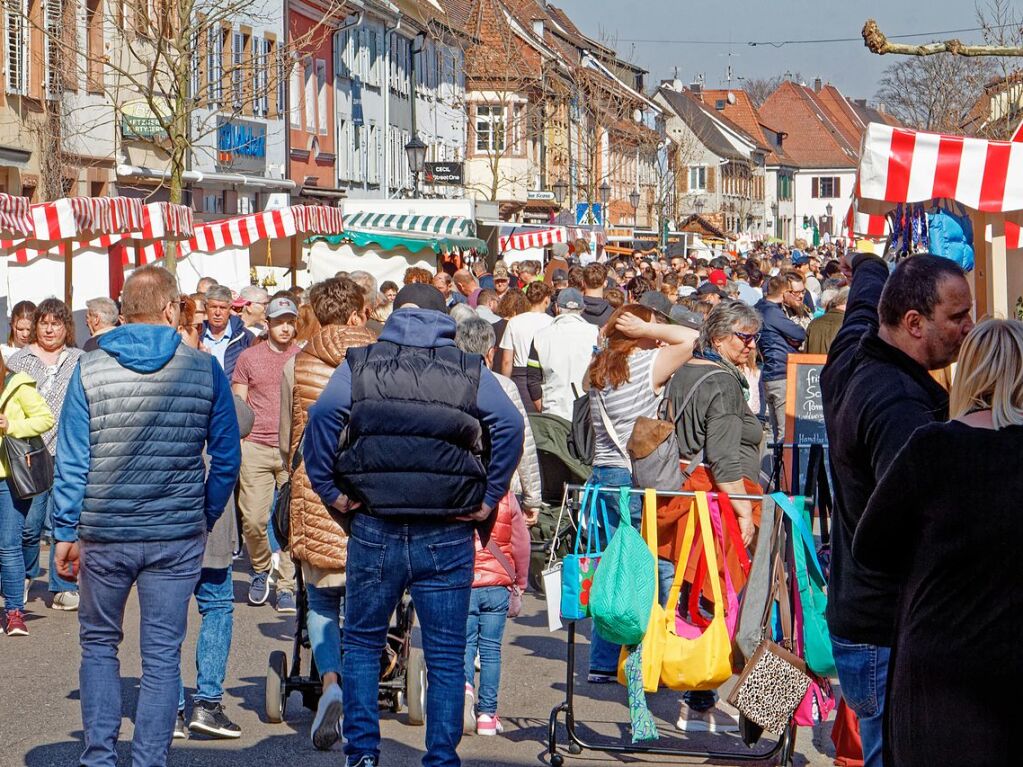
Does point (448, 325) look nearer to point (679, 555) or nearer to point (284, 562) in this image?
point (679, 555)

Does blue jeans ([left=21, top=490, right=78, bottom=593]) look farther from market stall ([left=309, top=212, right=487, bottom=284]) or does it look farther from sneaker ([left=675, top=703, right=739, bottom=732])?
market stall ([left=309, top=212, right=487, bottom=284])

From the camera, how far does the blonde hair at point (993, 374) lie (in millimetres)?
3803

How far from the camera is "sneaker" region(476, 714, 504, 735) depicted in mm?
7512

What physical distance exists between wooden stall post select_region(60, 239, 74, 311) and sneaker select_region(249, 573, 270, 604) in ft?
20.9

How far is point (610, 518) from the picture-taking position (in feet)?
24.1

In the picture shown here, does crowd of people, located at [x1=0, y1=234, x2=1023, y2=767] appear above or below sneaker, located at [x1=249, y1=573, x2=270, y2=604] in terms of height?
above

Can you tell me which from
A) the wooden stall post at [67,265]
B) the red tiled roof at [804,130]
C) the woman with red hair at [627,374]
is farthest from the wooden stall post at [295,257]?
the red tiled roof at [804,130]

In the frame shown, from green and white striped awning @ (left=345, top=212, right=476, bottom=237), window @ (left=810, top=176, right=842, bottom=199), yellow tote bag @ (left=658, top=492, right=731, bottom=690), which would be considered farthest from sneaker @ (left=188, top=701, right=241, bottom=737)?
window @ (left=810, top=176, right=842, bottom=199)

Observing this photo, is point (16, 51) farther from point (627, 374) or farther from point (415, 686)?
point (415, 686)

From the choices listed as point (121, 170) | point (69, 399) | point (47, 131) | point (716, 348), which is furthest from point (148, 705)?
point (121, 170)

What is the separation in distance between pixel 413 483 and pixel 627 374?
105 inches

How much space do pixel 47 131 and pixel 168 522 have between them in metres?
22.0

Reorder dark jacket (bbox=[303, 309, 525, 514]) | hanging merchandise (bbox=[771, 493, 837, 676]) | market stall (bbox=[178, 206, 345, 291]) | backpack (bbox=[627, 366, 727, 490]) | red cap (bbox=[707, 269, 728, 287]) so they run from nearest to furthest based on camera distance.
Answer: dark jacket (bbox=[303, 309, 525, 514]) < hanging merchandise (bbox=[771, 493, 837, 676]) < backpack (bbox=[627, 366, 727, 490]) < market stall (bbox=[178, 206, 345, 291]) < red cap (bbox=[707, 269, 728, 287])

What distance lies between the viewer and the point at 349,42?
146ft
